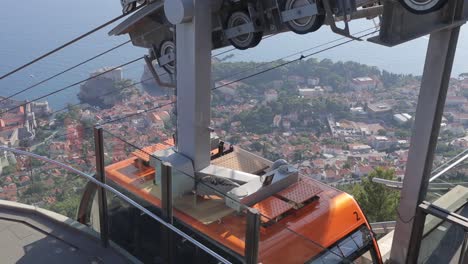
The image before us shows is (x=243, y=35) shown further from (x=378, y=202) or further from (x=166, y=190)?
(x=378, y=202)

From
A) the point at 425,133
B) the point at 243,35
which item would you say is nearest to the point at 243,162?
the point at 243,35

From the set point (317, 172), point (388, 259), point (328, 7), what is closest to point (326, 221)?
point (388, 259)

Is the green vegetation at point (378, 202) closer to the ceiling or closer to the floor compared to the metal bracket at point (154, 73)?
closer to the floor

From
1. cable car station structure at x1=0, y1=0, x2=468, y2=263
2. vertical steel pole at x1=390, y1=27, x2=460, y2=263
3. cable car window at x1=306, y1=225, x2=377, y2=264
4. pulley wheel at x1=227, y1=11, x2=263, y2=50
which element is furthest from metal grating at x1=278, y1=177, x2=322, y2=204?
pulley wheel at x1=227, y1=11, x2=263, y2=50

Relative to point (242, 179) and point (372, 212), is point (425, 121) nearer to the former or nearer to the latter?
point (242, 179)

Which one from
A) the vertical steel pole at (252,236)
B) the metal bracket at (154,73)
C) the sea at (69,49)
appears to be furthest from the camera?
the sea at (69,49)

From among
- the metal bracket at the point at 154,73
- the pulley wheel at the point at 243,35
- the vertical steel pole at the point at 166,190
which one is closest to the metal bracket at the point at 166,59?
the metal bracket at the point at 154,73

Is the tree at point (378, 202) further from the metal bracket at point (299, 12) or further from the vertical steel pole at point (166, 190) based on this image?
the vertical steel pole at point (166, 190)
